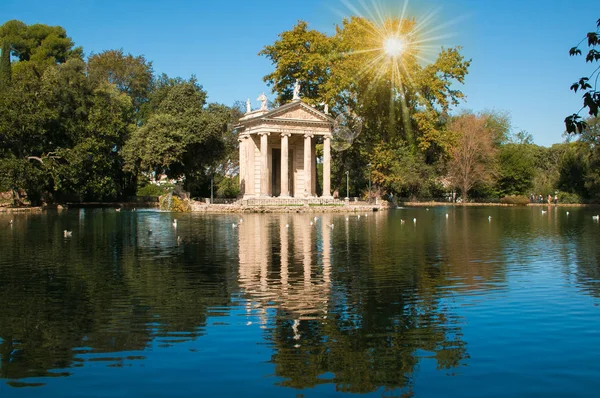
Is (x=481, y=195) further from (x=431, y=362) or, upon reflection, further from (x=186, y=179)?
(x=431, y=362)

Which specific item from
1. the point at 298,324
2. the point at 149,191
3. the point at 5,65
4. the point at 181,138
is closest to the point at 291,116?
the point at 181,138

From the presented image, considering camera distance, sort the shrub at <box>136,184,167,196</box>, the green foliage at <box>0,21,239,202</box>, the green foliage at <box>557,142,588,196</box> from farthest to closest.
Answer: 1. the green foliage at <box>557,142,588,196</box>
2. the shrub at <box>136,184,167,196</box>
3. the green foliage at <box>0,21,239,202</box>

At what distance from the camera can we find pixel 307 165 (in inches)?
2726

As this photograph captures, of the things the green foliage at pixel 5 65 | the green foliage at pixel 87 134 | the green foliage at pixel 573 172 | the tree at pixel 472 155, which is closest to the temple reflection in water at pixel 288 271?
the green foliage at pixel 87 134

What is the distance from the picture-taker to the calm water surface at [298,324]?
872 centimetres

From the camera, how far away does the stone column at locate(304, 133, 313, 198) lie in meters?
67.9

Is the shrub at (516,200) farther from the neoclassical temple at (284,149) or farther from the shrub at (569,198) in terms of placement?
the neoclassical temple at (284,149)

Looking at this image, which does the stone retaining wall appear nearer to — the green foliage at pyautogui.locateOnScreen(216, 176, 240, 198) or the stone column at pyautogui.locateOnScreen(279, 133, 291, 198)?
the stone column at pyautogui.locateOnScreen(279, 133, 291, 198)

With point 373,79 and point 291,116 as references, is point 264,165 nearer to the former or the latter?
point 291,116

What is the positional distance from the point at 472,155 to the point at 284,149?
33546mm

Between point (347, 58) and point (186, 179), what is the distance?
2479cm

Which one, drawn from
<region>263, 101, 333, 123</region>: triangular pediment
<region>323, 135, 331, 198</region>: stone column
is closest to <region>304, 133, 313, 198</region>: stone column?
<region>323, 135, 331, 198</region>: stone column

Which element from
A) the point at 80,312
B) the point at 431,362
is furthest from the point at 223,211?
the point at 431,362

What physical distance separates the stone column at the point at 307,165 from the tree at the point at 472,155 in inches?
1036
